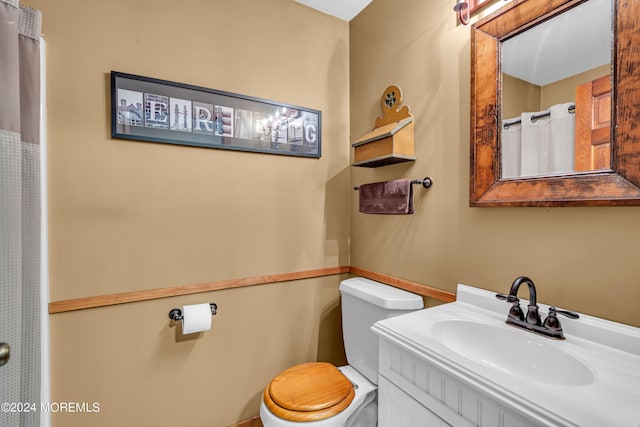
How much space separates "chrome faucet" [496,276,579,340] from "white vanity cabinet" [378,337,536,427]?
375 mm

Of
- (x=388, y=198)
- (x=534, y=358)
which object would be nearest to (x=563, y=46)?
(x=388, y=198)

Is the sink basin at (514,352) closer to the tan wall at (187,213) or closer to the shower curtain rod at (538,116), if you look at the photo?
the shower curtain rod at (538,116)

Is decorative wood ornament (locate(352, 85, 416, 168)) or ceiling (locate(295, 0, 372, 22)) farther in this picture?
ceiling (locate(295, 0, 372, 22))

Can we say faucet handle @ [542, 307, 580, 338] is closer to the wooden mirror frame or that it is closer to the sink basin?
the sink basin

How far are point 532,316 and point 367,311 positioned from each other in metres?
0.72

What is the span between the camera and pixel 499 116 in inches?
44.4

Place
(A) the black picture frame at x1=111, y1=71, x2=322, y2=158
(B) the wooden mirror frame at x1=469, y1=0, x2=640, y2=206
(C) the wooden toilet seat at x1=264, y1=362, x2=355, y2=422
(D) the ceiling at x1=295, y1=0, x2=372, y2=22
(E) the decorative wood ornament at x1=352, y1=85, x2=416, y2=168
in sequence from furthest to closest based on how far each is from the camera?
(D) the ceiling at x1=295, y1=0, x2=372, y2=22 → (E) the decorative wood ornament at x1=352, y1=85, x2=416, y2=168 → (A) the black picture frame at x1=111, y1=71, x2=322, y2=158 → (C) the wooden toilet seat at x1=264, y1=362, x2=355, y2=422 → (B) the wooden mirror frame at x1=469, y1=0, x2=640, y2=206

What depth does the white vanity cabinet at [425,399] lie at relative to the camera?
2.33 feet

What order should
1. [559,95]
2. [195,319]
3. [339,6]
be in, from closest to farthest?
[559,95] < [195,319] < [339,6]

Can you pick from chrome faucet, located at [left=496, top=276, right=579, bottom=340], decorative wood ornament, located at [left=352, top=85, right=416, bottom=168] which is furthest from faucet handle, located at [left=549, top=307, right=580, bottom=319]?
decorative wood ornament, located at [left=352, top=85, right=416, bottom=168]

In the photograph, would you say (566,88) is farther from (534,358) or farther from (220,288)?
(220,288)

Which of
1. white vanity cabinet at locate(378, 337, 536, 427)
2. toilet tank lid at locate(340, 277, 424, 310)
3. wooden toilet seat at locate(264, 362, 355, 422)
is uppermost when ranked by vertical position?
toilet tank lid at locate(340, 277, 424, 310)

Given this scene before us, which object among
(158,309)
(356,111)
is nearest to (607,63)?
(356,111)

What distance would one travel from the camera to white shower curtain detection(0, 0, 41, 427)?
904mm
